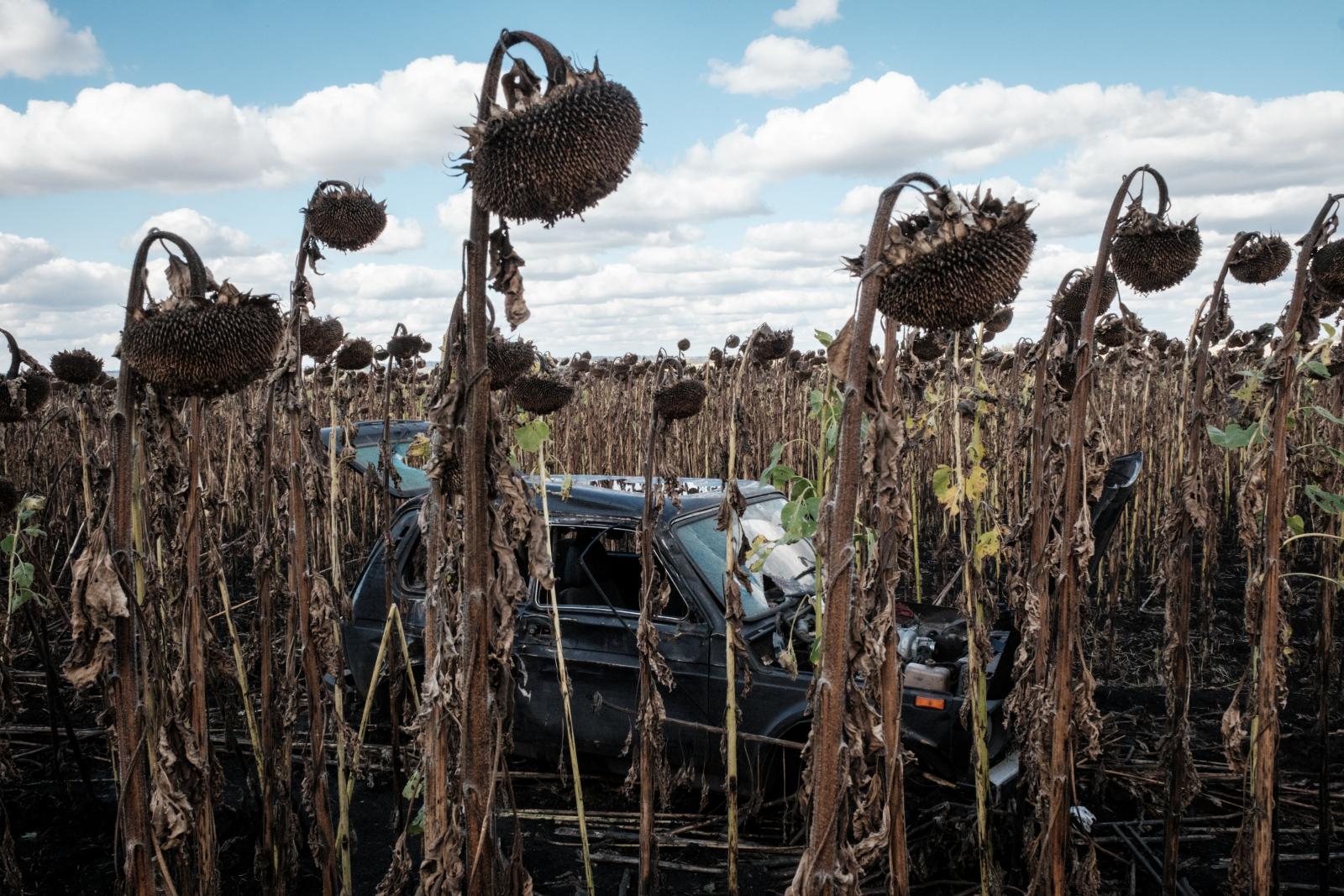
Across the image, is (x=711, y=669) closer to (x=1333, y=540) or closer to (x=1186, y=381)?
(x=1333, y=540)

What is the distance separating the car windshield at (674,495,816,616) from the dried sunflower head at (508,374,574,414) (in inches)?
37.0

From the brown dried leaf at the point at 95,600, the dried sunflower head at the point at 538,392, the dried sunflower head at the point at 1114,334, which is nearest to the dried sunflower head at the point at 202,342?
the brown dried leaf at the point at 95,600

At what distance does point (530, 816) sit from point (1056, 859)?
2.49 meters

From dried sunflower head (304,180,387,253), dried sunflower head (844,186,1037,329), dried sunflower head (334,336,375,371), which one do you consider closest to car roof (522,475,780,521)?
dried sunflower head (304,180,387,253)

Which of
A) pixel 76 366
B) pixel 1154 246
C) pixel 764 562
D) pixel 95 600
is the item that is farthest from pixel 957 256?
pixel 76 366

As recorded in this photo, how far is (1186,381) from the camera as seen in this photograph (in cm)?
671

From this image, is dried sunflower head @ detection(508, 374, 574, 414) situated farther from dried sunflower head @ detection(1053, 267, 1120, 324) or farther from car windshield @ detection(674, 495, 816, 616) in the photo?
dried sunflower head @ detection(1053, 267, 1120, 324)

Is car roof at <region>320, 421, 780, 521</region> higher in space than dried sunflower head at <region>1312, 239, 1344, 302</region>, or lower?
lower

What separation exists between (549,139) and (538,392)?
2.14 meters

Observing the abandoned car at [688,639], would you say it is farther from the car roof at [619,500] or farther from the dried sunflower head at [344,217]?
the dried sunflower head at [344,217]

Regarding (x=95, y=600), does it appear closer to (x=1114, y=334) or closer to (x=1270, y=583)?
(x=1270, y=583)

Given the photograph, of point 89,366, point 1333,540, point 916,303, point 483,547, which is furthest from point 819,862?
point 89,366

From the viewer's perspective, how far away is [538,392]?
12.1ft

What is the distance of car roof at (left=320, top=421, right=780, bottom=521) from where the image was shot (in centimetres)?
441
